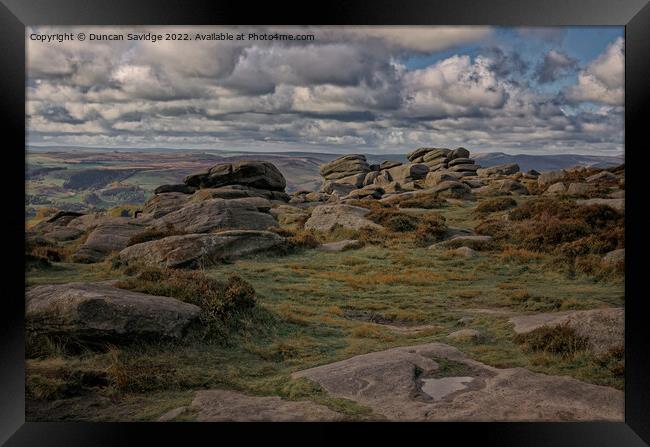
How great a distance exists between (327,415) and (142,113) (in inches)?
331

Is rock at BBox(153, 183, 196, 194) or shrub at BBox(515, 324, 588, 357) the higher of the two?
rock at BBox(153, 183, 196, 194)

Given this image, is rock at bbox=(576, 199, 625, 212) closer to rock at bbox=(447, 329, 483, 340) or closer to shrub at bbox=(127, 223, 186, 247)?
rock at bbox=(447, 329, 483, 340)

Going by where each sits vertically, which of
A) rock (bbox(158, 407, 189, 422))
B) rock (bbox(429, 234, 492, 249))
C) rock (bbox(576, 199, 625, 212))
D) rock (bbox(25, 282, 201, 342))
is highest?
rock (bbox(576, 199, 625, 212))

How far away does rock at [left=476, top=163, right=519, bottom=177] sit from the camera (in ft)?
46.6

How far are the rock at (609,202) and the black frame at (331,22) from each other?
102cm

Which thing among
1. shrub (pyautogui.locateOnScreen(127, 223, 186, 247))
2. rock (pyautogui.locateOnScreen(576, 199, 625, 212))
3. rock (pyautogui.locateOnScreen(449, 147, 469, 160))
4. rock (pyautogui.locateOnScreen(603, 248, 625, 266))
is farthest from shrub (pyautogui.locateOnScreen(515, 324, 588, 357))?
shrub (pyautogui.locateOnScreen(127, 223, 186, 247))

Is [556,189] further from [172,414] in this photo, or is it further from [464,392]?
[172,414]

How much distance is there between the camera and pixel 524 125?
13.1 metres

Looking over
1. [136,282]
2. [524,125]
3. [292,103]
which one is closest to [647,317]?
[524,125]

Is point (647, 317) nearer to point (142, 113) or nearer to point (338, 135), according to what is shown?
point (338, 135)

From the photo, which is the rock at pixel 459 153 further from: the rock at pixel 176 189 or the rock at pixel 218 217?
the rock at pixel 176 189

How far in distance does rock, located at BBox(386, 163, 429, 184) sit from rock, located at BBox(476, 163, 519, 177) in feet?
8.79

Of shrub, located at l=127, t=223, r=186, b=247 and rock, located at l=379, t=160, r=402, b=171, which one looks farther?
rock, located at l=379, t=160, r=402, b=171

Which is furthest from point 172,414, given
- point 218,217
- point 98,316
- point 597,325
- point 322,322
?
point 597,325
